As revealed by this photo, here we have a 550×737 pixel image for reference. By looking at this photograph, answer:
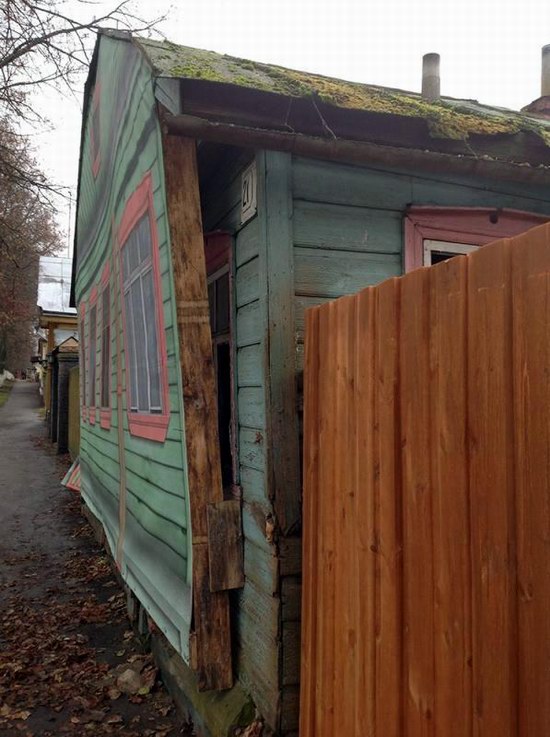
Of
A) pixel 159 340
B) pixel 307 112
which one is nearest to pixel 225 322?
pixel 159 340

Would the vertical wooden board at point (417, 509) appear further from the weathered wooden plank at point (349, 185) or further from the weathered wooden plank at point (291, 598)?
the weathered wooden plank at point (349, 185)

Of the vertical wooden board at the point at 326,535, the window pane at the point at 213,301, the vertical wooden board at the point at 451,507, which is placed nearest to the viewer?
the vertical wooden board at the point at 451,507

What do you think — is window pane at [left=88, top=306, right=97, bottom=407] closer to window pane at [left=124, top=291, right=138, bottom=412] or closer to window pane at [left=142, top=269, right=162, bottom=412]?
window pane at [left=124, top=291, right=138, bottom=412]

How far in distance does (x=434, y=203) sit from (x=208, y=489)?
2.04 meters

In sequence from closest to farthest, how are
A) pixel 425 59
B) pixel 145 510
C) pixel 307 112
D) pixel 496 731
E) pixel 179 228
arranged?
pixel 496 731, pixel 307 112, pixel 179 228, pixel 145 510, pixel 425 59

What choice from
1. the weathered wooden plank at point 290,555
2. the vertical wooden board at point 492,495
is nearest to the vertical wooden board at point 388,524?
the vertical wooden board at point 492,495

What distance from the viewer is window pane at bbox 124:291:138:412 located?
500 cm

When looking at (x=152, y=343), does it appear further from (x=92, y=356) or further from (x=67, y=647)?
(x=92, y=356)

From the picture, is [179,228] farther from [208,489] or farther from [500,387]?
[500,387]

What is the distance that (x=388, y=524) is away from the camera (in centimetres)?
193

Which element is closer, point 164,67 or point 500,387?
point 500,387

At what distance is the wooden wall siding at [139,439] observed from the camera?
3576 millimetres

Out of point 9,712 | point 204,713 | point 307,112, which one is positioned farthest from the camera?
point 9,712

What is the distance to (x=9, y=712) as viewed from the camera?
4199 mm
